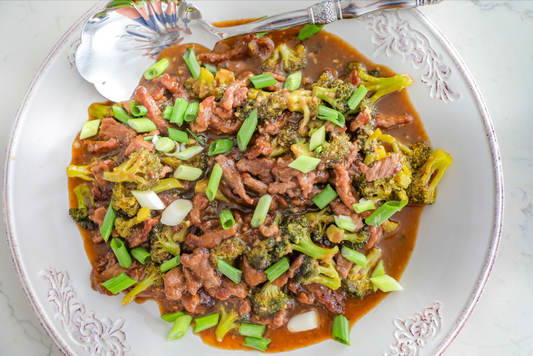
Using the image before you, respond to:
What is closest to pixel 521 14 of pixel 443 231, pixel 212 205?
pixel 443 231

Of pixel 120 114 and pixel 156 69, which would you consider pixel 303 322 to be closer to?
pixel 120 114

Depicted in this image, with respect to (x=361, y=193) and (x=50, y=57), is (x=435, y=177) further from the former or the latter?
(x=50, y=57)

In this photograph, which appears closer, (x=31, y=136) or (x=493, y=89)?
(x=31, y=136)

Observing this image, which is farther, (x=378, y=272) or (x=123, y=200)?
(x=378, y=272)

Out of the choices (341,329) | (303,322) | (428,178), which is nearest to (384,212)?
(428,178)

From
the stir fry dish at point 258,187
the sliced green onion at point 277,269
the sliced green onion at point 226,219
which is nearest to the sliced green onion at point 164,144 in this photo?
the stir fry dish at point 258,187

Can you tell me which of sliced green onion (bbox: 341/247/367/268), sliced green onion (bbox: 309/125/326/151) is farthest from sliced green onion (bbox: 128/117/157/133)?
sliced green onion (bbox: 341/247/367/268)

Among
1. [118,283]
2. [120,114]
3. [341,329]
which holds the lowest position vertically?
[341,329]
